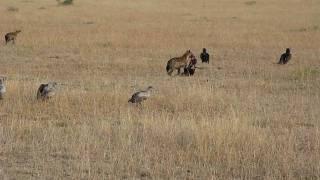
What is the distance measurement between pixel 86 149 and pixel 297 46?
62.7 ft

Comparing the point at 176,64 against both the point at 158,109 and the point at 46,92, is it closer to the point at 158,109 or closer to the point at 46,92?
the point at 158,109

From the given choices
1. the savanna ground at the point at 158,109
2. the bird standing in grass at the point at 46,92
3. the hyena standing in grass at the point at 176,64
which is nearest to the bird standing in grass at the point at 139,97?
the savanna ground at the point at 158,109

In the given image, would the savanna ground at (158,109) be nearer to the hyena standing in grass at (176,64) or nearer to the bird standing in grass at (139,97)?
the bird standing in grass at (139,97)

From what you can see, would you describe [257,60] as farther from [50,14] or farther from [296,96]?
[50,14]

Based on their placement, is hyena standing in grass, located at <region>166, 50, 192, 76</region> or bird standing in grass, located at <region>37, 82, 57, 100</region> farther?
hyena standing in grass, located at <region>166, 50, 192, 76</region>

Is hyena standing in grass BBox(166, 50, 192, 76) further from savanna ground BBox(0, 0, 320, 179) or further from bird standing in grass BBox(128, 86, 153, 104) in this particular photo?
bird standing in grass BBox(128, 86, 153, 104)

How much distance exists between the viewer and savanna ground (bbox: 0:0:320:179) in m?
8.52

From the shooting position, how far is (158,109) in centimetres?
1322

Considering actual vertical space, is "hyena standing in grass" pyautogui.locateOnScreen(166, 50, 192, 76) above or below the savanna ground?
above

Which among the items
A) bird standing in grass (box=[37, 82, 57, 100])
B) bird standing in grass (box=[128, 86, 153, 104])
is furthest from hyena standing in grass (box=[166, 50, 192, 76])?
bird standing in grass (box=[37, 82, 57, 100])

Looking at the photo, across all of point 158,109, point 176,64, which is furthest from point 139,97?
point 176,64

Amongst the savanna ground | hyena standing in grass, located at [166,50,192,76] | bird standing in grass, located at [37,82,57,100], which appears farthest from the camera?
hyena standing in grass, located at [166,50,192,76]

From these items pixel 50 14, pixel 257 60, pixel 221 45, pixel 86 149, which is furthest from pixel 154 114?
pixel 50 14

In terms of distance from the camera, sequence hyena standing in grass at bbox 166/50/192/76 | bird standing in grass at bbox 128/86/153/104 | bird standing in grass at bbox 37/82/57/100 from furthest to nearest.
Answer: hyena standing in grass at bbox 166/50/192/76
bird standing in grass at bbox 37/82/57/100
bird standing in grass at bbox 128/86/153/104
